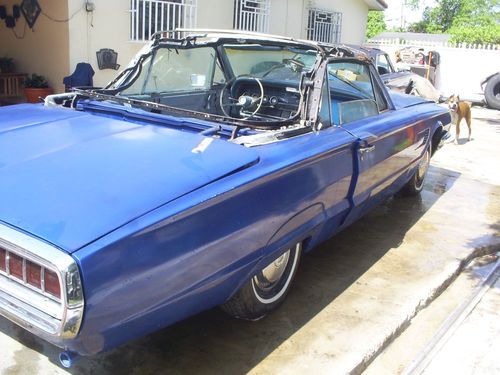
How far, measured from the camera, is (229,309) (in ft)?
9.44

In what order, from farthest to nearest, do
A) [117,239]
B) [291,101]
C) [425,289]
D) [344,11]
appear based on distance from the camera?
[344,11] → [291,101] → [425,289] → [117,239]

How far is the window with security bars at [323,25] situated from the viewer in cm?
1233

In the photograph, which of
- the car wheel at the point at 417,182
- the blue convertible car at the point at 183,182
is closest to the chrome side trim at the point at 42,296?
the blue convertible car at the point at 183,182

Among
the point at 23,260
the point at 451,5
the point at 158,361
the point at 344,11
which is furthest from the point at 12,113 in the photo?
the point at 451,5

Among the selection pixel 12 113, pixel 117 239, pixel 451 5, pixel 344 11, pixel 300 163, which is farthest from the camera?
pixel 451 5

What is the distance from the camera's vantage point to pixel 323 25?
12.9 m

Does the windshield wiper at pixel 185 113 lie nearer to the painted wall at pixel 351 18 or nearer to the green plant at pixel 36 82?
the green plant at pixel 36 82

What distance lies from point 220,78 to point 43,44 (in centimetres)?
439

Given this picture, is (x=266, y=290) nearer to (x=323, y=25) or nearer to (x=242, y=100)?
(x=242, y=100)

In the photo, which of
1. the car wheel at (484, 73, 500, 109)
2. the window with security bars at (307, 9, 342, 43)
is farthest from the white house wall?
the car wheel at (484, 73, 500, 109)

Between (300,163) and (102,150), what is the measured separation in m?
1.01

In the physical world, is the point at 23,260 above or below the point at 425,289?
above

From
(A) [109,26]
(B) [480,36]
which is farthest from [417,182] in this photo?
(B) [480,36]

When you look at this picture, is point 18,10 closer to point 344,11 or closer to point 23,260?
point 23,260
